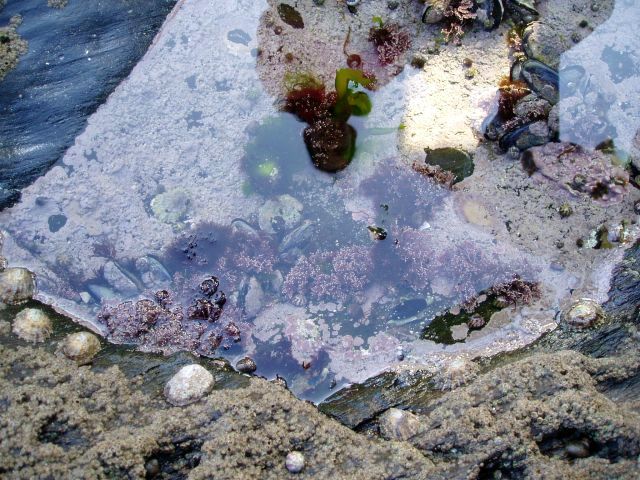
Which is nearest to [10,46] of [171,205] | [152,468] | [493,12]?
[171,205]

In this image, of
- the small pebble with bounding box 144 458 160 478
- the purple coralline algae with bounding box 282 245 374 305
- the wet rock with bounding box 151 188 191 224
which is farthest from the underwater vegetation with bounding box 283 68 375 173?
the small pebble with bounding box 144 458 160 478

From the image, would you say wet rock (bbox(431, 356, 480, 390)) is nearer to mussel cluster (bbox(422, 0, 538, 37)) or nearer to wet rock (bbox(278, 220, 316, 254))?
wet rock (bbox(278, 220, 316, 254))

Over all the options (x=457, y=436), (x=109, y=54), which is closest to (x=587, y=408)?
(x=457, y=436)

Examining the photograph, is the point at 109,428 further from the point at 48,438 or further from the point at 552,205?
the point at 552,205

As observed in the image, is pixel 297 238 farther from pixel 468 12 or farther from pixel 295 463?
pixel 468 12

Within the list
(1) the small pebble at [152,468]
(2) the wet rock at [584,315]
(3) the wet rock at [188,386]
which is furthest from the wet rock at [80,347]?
(2) the wet rock at [584,315]

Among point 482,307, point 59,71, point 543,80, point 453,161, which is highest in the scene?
point 59,71

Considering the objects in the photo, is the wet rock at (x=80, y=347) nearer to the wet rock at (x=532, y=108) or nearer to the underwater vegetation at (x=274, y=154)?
the underwater vegetation at (x=274, y=154)
